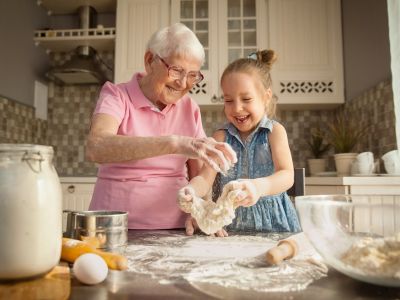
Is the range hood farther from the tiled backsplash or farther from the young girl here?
the young girl

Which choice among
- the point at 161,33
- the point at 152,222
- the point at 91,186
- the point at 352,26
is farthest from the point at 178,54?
the point at 352,26

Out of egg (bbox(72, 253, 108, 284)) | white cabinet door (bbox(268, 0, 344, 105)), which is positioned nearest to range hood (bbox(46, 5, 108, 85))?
white cabinet door (bbox(268, 0, 344, 105))

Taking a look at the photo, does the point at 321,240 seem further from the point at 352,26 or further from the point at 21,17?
the point at 21,17

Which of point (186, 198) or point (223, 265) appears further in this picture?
point (186, 198)

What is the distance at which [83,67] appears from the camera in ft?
8.99

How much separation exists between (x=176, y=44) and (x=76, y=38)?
210 cm

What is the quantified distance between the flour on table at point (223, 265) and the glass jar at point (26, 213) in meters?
0.14

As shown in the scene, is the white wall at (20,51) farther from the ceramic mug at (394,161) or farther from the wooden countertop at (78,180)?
the ceramic mug at (394,161)

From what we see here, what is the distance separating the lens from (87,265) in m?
0.45

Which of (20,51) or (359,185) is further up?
(20,51)

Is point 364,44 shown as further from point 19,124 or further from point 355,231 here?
point 19,124

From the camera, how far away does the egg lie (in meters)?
0.45

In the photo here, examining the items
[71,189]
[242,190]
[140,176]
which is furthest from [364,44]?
[71,189]

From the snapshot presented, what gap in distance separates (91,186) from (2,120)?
2.70ft
